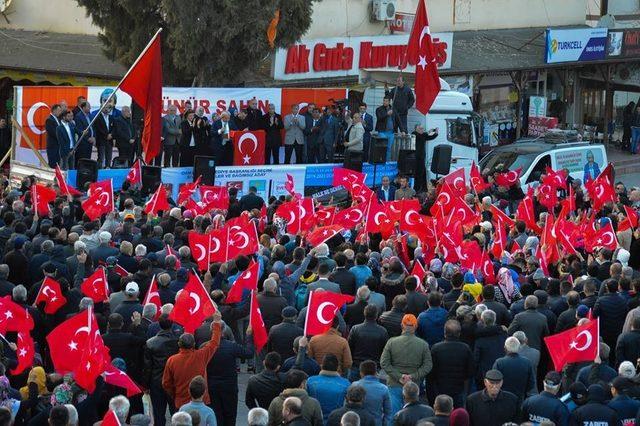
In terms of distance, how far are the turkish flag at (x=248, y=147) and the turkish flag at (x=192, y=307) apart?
41.2 feet

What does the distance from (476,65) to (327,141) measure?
1034 centimetres

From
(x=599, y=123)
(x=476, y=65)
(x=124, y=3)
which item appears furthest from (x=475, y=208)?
(x=599, y=123)

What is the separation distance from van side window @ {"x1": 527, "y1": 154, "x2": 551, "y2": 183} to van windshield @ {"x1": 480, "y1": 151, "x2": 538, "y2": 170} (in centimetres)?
14

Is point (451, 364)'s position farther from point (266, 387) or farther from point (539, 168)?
Answer: point (539, 168)

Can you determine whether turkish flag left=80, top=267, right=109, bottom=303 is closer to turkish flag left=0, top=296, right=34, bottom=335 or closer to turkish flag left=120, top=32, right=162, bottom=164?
turkish flag left=0, top=296, right=34, bottom=335

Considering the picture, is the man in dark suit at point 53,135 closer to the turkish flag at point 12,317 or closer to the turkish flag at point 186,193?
the turkish flag at point 186,193

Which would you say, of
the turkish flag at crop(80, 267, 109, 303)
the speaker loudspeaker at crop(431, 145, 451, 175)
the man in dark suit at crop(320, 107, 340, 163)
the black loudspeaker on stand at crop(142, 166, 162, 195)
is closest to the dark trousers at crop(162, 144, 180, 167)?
the black loudspeaker on stand at crop(142, 166, 162, 195)

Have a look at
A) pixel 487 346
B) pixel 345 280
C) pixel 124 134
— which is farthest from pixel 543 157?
pixel 487 346

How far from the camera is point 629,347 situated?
14031 mm

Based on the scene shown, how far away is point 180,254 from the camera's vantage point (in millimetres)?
16484

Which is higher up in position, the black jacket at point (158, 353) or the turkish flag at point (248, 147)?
the turkish flag at point (248, 147)

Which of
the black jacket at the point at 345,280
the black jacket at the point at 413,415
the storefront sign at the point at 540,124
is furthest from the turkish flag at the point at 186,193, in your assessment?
the storefront sign at the point at 540,124

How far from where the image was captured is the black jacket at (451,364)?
534 inches

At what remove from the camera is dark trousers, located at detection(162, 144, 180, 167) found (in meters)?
25.5
